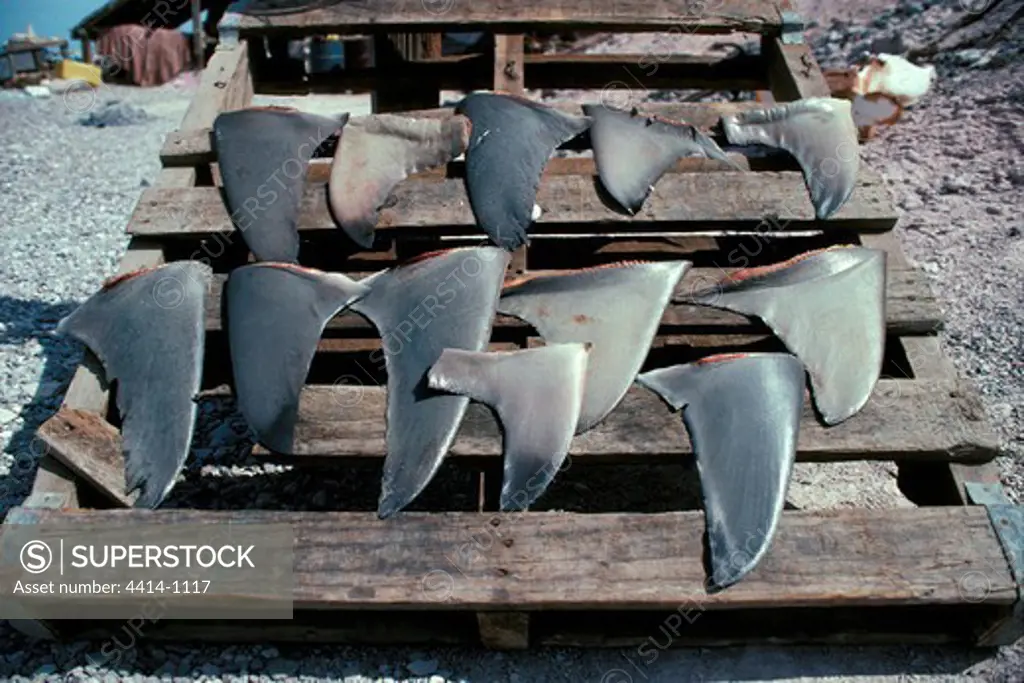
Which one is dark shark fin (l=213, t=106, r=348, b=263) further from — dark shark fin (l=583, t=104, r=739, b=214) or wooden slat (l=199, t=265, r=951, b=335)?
dark shark fin (l=583, t=104, r=739, b=214)

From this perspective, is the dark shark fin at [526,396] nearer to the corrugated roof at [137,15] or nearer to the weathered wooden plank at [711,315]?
the weathered wooden plank at [711,315]

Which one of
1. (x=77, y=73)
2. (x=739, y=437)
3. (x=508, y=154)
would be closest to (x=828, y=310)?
(x=739, y=437)

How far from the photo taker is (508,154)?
3.07 meters

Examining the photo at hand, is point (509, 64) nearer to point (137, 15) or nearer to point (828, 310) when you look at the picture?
point (828, 310)

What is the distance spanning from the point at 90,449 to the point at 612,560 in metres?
1.37

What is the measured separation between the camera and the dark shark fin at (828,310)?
2551mm

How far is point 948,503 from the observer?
250cm

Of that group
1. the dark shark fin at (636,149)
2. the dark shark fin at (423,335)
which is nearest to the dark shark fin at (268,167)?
the dark shark fin at (423,335)

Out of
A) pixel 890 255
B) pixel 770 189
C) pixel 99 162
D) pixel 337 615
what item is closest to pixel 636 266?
pixel 770 189

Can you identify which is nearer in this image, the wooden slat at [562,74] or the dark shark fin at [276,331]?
the dark shark fin at [276,331]

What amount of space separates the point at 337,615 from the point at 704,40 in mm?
8271

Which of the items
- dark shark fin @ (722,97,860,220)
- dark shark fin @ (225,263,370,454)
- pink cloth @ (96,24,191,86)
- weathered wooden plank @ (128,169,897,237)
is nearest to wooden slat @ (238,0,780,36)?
dark shark fin @ (722,97,860,220)

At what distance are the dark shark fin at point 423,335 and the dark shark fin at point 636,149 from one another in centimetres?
51

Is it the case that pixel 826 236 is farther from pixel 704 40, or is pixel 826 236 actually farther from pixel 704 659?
pixel 704 40
